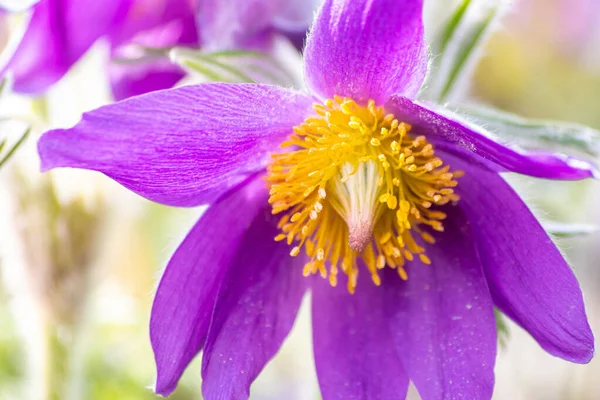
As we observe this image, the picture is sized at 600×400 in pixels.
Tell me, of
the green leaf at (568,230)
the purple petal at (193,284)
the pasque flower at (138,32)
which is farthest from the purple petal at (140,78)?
the green leaf at (568,230)

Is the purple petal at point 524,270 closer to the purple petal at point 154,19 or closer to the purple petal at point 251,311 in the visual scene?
the purple petal at point 251,311

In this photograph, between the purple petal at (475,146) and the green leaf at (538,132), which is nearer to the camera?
the purple petal at (475,146)

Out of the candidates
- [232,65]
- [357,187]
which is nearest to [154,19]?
[232,65]

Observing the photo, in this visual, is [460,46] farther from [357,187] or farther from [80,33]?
[80,33]

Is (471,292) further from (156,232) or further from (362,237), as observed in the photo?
(156,232)

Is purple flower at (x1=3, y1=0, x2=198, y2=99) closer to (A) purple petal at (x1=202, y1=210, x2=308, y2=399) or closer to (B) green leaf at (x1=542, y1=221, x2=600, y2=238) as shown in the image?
(A) purple petal at (x1=202, y1=210, x2=308, y2=399)

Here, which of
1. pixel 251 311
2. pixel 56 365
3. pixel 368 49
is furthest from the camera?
pixel 56 365
